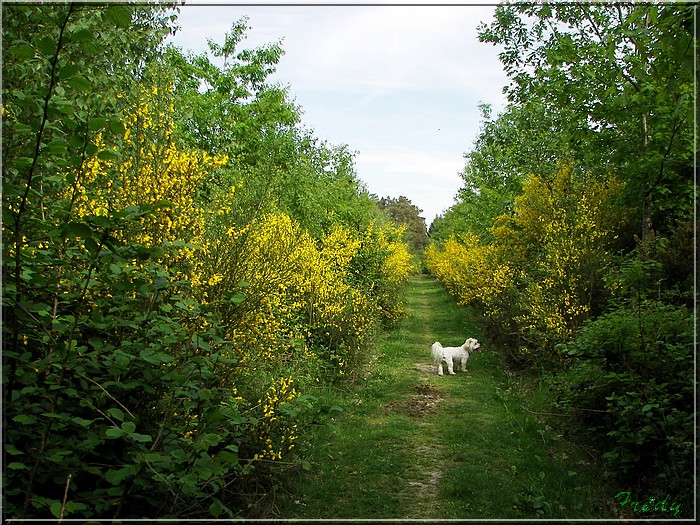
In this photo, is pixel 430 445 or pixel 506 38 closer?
pixel 430 445

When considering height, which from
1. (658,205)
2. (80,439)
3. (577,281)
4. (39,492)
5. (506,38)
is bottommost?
(39,492)

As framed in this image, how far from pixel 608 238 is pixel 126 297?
29.8 feet

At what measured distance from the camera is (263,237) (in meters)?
5.69

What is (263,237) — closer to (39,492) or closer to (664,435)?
(39,492)

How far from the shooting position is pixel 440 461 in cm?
612

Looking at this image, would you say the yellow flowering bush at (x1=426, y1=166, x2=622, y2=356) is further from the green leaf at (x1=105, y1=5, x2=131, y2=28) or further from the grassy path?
the green leaf at (x1=105, y1=5, x2=131, y2=28)

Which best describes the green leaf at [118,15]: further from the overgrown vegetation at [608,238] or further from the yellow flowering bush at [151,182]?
the overgrown vegetation at [608,238]

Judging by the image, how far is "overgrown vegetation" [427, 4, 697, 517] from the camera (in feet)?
15.0

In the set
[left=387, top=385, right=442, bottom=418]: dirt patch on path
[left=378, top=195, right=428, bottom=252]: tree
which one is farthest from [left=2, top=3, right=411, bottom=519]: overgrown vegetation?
[left=378, top=195, right=428, bottom=252]: tree

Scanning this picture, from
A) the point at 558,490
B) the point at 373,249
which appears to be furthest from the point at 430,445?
the point at 373,249

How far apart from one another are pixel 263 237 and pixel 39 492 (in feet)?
10.3

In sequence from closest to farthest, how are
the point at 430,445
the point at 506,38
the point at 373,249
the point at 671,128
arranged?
the point at 430,445 → the point at 671,128 → the point at 506,38 → the point at 373,249

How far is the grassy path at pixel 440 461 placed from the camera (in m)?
4.87

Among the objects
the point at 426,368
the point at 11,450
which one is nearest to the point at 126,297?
the point at 11,450
